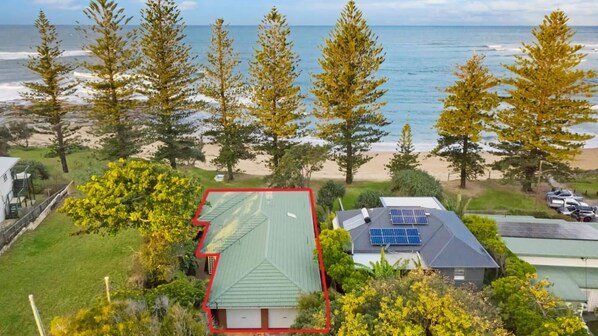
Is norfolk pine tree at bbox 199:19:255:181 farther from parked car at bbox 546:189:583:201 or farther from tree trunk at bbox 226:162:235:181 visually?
parked car at bbox 546:189:583:201

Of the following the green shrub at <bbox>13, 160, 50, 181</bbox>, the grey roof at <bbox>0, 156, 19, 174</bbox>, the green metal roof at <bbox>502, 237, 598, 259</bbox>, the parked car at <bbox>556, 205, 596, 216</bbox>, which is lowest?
the parked car at <bbox>556, 205, 596, 216</bbox>

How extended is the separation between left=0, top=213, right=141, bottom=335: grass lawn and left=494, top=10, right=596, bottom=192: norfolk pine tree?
19.8 m

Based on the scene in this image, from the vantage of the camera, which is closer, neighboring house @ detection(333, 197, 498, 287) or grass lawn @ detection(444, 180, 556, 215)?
neighboring house @ detection(333, 197, 498, 287)

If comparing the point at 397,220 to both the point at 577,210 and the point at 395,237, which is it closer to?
the point at 395,237

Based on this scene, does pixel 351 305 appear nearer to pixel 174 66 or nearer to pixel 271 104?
pixel 271 104

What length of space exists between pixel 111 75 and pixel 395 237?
19.5 meters

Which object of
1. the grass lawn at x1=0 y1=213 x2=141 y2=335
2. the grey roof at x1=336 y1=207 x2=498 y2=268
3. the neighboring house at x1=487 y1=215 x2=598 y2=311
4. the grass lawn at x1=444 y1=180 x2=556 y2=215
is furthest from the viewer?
the grass lawn at x1=444 y1=180 x2=556 y2=215

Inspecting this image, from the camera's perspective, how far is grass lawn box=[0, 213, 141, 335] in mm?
13625

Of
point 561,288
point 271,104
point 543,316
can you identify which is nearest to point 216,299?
point 543,316

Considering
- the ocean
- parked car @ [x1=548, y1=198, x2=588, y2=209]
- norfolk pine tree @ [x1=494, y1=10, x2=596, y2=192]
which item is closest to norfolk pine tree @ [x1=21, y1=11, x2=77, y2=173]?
the ocean

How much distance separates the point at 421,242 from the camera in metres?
14.8

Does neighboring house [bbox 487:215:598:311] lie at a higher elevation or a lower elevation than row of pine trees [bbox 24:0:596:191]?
lower

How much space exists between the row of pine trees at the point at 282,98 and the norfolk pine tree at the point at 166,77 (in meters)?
0.06

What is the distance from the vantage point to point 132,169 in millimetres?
14461
